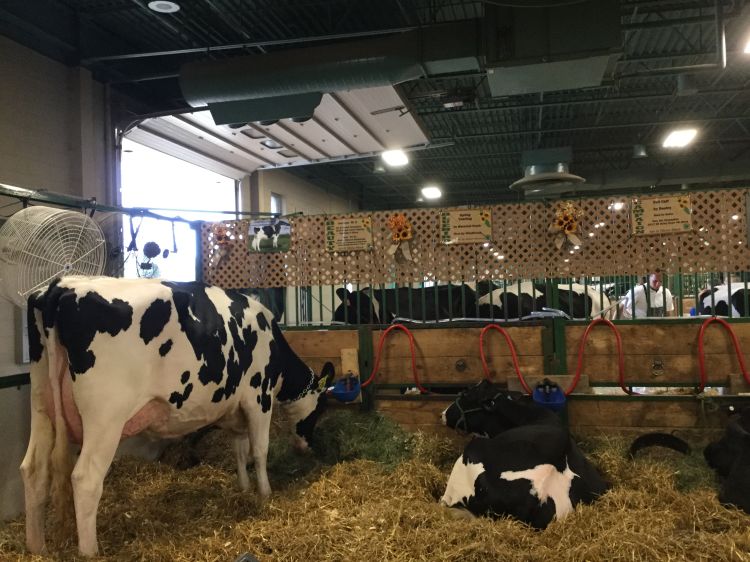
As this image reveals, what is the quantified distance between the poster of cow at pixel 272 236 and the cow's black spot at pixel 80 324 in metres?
2.23

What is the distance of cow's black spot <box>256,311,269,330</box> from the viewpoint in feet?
14.1

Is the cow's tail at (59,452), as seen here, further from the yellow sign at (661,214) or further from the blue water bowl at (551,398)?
the yellow sign at (661,214)

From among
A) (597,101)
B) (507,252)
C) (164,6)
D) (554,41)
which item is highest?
(597,101)

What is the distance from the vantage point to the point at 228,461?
4852 mm

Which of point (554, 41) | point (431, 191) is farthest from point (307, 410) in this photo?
point (431, 191)

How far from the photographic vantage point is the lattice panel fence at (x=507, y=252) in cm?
441

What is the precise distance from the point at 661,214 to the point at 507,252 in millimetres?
1211

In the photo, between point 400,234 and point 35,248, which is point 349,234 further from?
point 35,248

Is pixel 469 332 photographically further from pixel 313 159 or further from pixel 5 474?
pixel 313 159

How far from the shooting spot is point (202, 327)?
12.1 feet

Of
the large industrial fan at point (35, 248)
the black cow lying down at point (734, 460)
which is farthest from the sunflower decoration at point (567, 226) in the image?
the large industrial fan at point (35, 248)

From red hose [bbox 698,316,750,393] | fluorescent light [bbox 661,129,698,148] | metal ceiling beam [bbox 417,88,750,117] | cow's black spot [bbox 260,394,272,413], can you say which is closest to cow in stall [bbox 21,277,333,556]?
cow's black spot [bbox 260,394,272,413]

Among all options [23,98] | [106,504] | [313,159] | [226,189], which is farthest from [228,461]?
[226,189]

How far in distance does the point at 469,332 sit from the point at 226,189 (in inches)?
266
